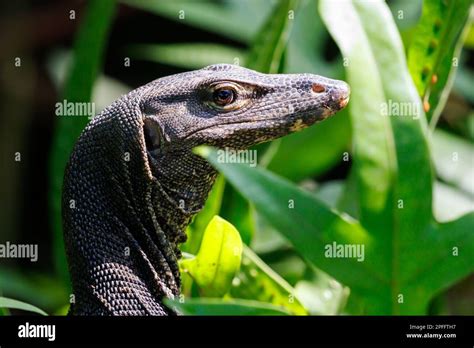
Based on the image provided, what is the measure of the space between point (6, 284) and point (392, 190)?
1989mm

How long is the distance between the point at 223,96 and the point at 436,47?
25.0 inches

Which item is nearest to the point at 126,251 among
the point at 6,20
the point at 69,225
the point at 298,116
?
the point at 69,225

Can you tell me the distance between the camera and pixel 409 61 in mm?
2693

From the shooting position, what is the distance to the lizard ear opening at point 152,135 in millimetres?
2355

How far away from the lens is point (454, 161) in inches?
168

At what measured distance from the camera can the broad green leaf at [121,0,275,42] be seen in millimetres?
4742

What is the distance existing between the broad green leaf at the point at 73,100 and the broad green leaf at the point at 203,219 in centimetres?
45

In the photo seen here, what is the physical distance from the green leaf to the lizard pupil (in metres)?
0.54
